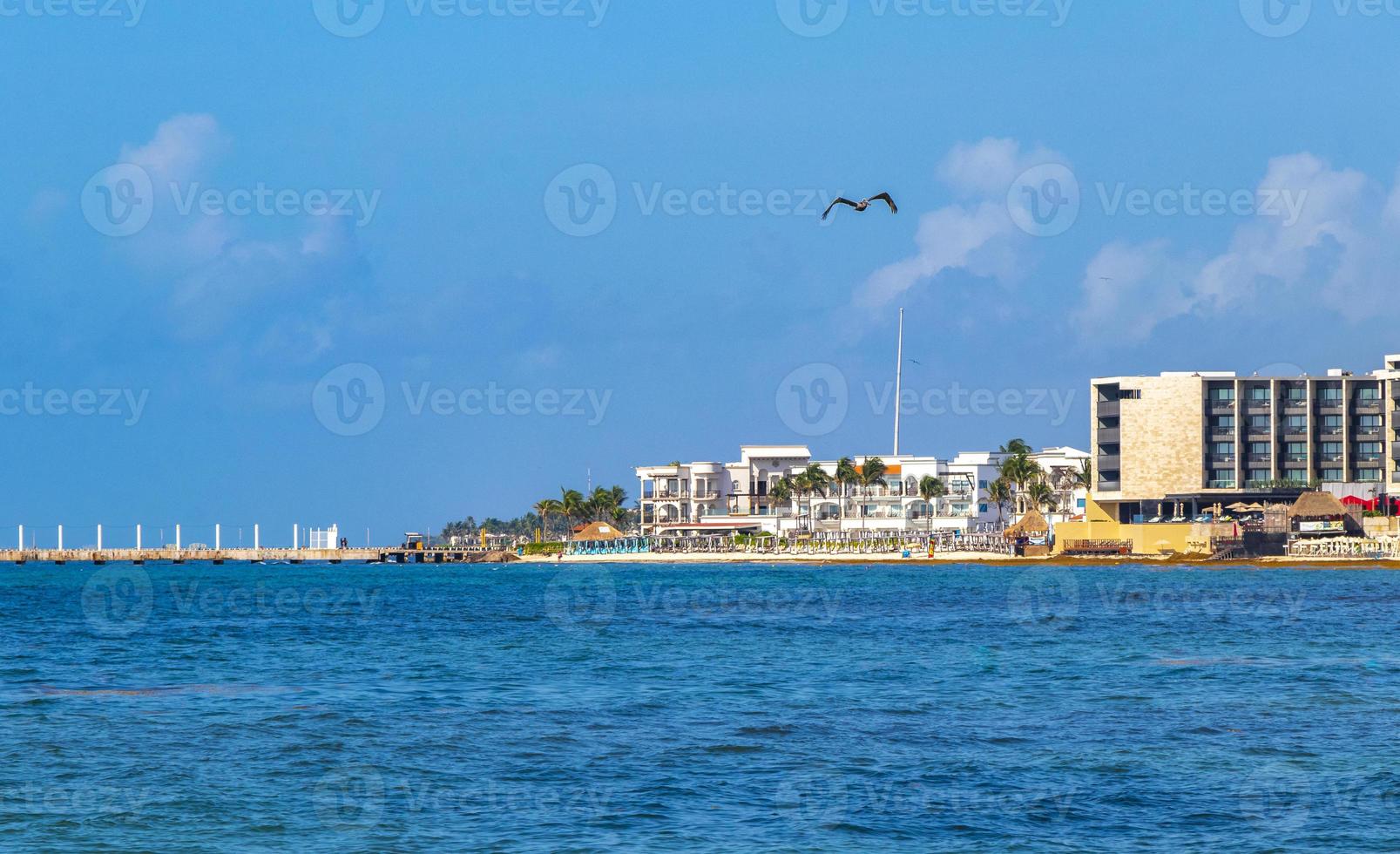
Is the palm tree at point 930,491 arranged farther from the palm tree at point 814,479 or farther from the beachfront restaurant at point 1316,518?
the beachfront restaurant at point 1316,518

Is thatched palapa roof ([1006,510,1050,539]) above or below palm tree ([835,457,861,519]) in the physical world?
below

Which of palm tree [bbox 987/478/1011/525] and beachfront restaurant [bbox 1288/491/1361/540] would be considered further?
palm tree [bbox 987/478/1011/525]

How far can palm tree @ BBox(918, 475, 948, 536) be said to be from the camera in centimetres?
18925

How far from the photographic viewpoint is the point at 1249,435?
492 feet

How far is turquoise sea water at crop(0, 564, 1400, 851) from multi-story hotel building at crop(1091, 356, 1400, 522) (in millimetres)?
91196

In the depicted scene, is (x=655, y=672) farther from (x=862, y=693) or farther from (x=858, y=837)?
(x=858, y=837)

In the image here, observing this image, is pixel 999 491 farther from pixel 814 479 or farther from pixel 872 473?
pixel 814 479

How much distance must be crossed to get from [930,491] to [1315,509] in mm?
67037

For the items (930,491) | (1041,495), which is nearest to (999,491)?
(1041,495)

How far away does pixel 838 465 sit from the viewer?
19575cm

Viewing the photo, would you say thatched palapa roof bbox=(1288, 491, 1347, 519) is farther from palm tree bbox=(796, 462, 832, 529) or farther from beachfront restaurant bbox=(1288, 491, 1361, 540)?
palm tree bbox=(796, 462, 832, 529)

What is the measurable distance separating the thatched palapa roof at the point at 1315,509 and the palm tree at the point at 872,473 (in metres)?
70.7

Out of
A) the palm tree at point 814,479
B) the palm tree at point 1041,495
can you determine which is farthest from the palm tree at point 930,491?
the palm tree at point 814,479

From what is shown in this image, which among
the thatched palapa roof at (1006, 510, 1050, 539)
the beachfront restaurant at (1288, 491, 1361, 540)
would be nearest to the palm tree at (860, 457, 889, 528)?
the thatched palapa roof at (1006, 510, 1050, 539)
